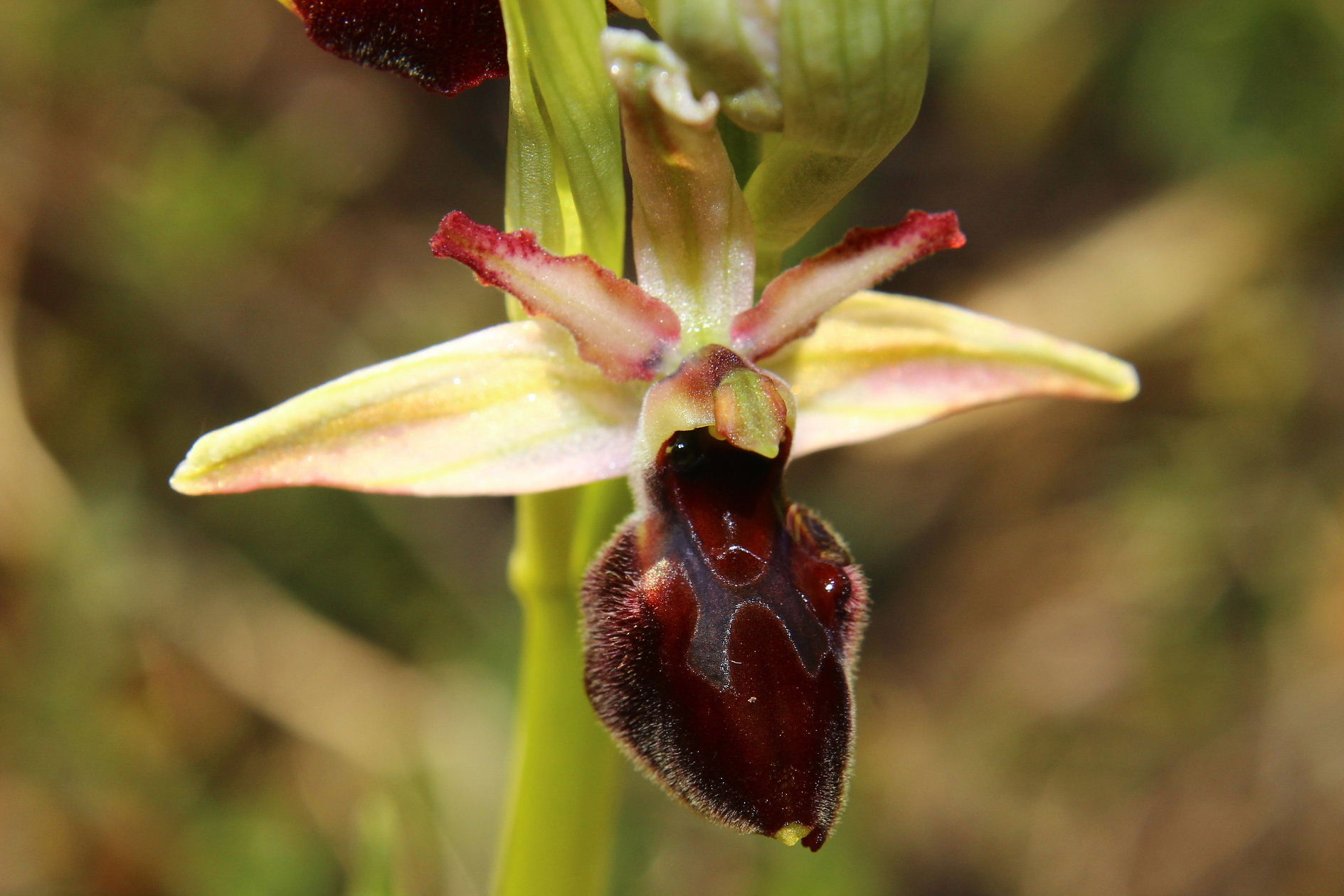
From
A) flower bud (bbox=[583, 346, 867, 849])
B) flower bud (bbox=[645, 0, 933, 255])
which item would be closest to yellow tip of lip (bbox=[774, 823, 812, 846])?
flower bud (bbox=[583, 346, 867, 849])

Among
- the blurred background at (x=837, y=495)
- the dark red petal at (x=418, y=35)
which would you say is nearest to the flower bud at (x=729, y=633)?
the dark red petal at (x=418, y=35)

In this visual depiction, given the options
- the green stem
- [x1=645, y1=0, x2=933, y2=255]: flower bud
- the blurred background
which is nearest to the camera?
[x1=645, y1=0, x2=933, y2=255]: flower bud

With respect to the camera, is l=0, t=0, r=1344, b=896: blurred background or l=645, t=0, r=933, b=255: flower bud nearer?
l=645, t=0, r=933, b=255: flower bud

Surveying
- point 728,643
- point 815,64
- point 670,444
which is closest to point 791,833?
point 728,643

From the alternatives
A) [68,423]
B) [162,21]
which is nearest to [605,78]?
[68,423]

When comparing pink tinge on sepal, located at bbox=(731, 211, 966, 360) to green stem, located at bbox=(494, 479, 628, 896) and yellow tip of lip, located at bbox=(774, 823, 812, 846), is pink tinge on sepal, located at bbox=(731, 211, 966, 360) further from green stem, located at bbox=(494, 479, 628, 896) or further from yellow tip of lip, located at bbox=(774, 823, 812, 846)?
yellow tip of lip, located at bbox=(774, 823, 812, 846)

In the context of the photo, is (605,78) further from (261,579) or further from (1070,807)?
(1070,807)

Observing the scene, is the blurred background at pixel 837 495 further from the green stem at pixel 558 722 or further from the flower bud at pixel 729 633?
the flower bud at pixel 729 633
